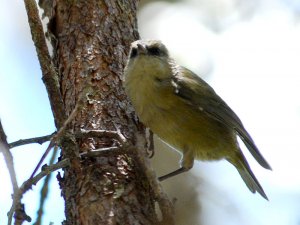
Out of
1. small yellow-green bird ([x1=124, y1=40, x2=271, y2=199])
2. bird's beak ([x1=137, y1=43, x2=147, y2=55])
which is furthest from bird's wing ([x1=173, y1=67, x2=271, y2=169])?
bird's beak ([x1=137, y1=43, x2=147, y2=55])

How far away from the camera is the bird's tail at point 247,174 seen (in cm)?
561

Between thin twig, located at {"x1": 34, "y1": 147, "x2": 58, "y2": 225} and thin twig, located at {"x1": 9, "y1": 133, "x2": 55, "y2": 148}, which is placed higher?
thin twig, located at {"x1": 9, "y1": 133, "x2": 55, "y2": 148}

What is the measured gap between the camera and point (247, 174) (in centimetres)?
575

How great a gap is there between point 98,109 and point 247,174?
5.69ft

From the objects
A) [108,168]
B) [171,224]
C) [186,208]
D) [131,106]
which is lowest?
[186,208]

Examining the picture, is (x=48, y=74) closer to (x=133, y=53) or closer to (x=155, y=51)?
(x=133, y=53)

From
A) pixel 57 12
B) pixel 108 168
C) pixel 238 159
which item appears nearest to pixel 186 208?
pixel 238 159

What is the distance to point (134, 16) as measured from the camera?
5578 millimetres

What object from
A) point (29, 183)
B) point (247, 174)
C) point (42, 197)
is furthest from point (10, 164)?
point (247, 174)

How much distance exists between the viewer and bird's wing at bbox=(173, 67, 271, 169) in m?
5.34

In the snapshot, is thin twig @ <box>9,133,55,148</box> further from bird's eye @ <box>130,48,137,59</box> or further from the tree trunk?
bird's eye @ <box>130,48,137,59</box>

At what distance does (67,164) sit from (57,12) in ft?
5.62

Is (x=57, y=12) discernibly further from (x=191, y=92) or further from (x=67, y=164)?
(x=67, y=164)

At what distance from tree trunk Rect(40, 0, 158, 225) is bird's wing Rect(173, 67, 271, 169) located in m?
0.50
